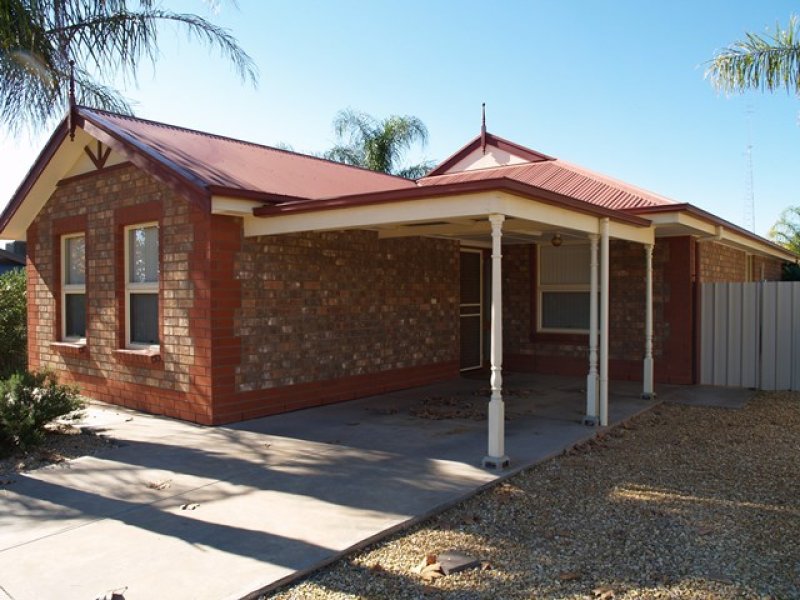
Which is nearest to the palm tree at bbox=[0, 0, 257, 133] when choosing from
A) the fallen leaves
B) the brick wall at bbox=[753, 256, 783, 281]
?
the fallen leaves

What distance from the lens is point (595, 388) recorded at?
8055mm

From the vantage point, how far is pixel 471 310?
13.2 metres

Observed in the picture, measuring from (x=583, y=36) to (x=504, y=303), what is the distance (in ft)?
16.9

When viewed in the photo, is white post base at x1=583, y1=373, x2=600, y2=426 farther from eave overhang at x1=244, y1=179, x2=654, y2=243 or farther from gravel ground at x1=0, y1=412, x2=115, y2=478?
gravel ground at x1=0, y1=412, x2=115, y2=478

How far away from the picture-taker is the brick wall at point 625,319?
11148mm

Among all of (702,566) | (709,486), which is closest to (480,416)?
(709,486)

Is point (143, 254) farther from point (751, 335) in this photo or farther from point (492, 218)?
point (751, 335)

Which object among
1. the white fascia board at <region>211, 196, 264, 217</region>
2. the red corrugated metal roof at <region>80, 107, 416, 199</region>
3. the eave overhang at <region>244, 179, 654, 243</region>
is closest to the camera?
the eave overhang at <region>244, 179, 654, 243</region>

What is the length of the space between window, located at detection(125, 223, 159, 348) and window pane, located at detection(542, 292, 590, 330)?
7145mm

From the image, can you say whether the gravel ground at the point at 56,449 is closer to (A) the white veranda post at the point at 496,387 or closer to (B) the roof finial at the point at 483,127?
(A) the white veranda post at the point at 496,387

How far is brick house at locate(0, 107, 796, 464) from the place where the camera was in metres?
7.81

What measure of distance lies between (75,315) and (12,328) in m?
3.74

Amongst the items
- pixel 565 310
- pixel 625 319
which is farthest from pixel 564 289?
pixel 625 319

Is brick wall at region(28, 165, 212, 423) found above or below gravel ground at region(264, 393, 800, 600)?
above
